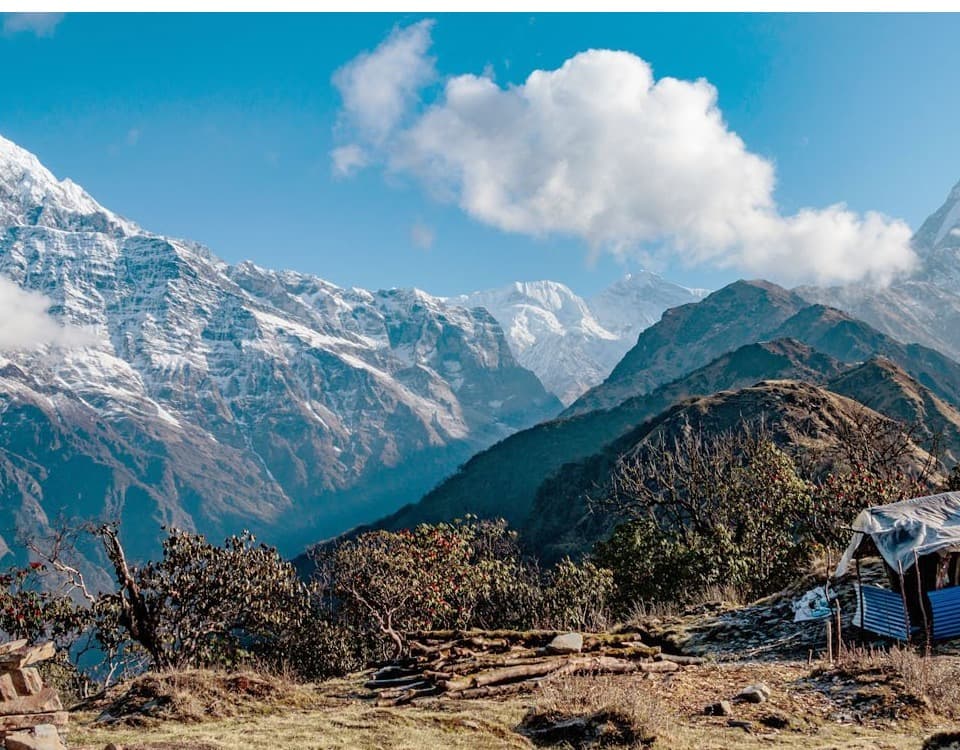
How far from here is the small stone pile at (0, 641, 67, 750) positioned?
411 inches

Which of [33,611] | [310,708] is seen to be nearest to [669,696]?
[310,708]

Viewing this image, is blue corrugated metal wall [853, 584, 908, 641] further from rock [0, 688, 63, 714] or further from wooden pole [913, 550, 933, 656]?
rock [0, 688, 63, 714]

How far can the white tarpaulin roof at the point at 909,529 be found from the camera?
17.9 meters

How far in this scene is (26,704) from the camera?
11.4 m

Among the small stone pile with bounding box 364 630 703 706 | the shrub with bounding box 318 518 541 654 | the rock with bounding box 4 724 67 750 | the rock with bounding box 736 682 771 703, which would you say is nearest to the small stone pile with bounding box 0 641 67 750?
the rock with bounding box 4 724 67 750

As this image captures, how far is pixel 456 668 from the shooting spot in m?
17.0

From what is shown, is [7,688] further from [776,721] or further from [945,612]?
[945,612]

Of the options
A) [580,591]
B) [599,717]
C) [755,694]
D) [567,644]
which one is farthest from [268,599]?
[755,694]

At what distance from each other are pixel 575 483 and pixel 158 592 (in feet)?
505

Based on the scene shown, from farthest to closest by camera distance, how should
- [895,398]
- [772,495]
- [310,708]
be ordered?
[895,398] → [772,495] → [310,708]

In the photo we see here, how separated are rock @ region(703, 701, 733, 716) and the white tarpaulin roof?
7.87 meters

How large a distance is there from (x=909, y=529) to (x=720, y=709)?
886 centimetres

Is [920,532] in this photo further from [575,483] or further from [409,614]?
[575,483]

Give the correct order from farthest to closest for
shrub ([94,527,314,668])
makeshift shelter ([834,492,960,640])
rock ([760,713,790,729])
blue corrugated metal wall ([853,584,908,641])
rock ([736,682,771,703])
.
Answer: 1. shrub ([94,527,314,668])
2. blue corrugated metal wall ([853,584,908,641])
3. makeshift shelter ([834,492,960,640])
4. rock ([736,682,771,703])
5. rock ([760,713,790,729])
